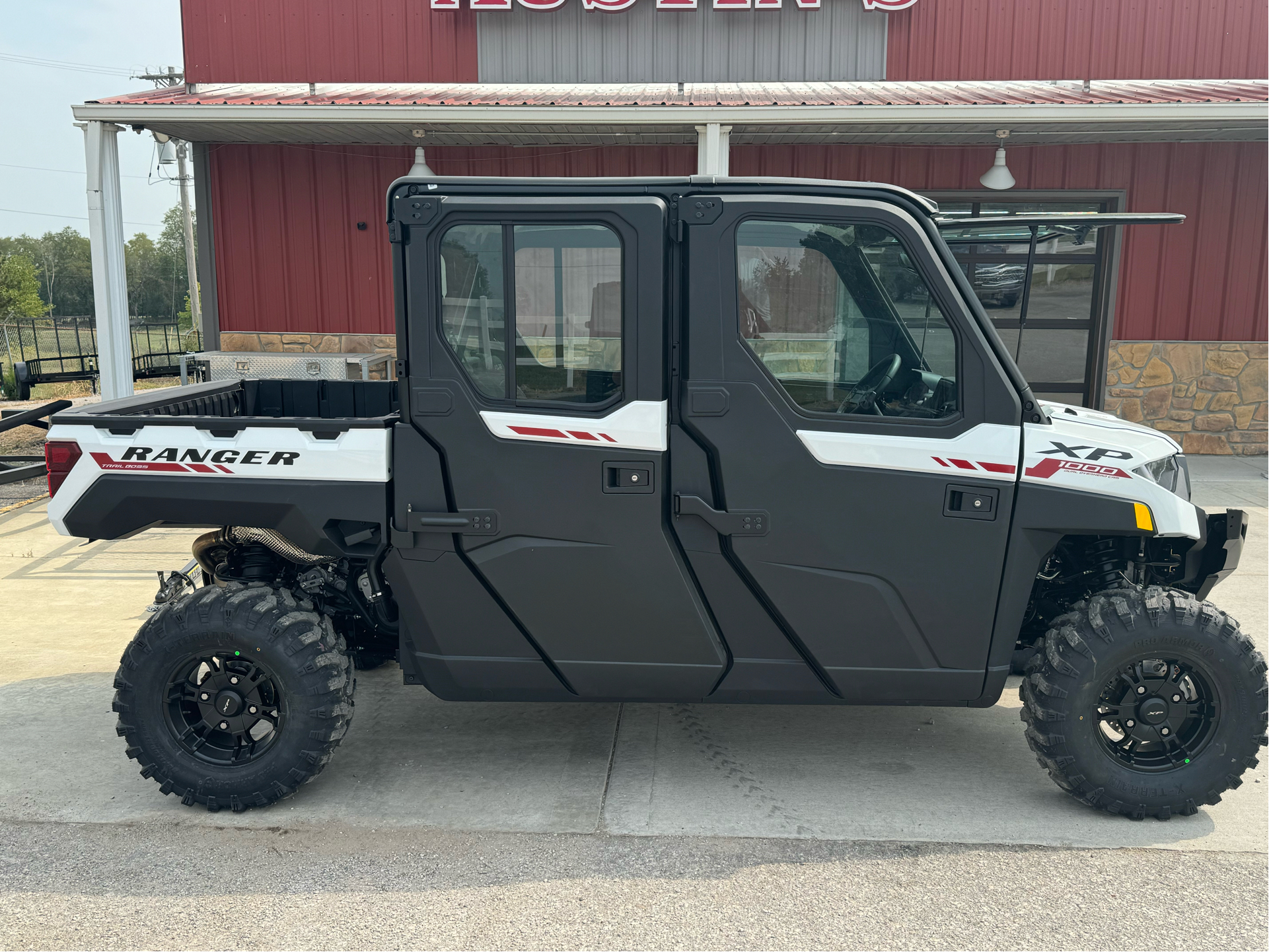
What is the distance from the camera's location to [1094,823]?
12.1 ft

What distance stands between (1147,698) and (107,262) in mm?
9787

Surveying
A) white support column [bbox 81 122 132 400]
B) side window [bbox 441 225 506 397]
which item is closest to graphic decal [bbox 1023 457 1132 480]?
side window [bbox 441 225 506 397]

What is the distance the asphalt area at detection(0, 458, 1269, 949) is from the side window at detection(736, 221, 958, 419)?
156 centimetres

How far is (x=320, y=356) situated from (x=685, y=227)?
8.86 meters

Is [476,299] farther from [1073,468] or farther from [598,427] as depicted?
[1073,468]

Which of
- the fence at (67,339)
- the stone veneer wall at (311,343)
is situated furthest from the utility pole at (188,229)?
the stone veneer wall at (311,343)

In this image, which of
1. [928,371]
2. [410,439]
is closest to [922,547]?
[928,371]

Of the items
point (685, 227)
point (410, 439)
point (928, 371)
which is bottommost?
point (410, 439)

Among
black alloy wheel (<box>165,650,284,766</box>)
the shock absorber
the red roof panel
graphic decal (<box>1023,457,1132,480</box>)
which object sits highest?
the red roof panel

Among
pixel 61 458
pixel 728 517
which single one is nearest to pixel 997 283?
pixel 728 517

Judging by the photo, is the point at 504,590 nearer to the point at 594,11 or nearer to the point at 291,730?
the point at 291,730

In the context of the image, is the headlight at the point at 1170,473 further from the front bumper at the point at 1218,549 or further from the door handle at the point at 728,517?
the door handle at the point at 728,517

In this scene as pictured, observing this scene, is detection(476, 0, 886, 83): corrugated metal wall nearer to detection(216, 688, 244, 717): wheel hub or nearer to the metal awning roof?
the metal awning roof

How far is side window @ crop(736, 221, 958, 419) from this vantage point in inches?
135
